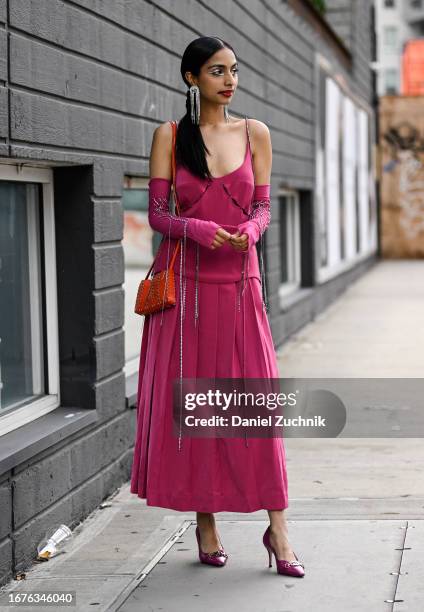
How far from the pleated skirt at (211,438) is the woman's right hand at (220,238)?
249mm

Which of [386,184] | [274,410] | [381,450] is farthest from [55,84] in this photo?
[386,184]

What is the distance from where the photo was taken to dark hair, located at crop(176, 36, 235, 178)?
4.38m

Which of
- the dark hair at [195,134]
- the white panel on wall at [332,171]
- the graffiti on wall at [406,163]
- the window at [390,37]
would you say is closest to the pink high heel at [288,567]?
the dark hair at [195,134]

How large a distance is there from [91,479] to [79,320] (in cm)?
73

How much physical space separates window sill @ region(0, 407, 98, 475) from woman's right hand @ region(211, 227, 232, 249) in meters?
1.11

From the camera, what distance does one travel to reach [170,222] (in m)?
4.36

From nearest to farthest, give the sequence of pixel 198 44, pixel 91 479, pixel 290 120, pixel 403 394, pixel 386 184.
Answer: pixel 198 44 → pixel 91 479 → pixel 403 394 → pixel 290 120 → pixel 386 184

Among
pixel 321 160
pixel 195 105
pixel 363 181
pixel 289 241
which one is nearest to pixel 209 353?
pixel 195 105

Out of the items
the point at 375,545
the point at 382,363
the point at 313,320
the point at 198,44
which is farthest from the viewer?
the point at 313,320

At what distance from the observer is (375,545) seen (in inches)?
191

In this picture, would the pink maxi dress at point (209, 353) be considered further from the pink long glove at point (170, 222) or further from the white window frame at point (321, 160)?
the white window frame at point (321, 160)

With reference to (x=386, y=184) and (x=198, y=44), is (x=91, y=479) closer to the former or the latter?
(x=198, y=44)

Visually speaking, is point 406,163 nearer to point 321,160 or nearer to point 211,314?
point 321,160

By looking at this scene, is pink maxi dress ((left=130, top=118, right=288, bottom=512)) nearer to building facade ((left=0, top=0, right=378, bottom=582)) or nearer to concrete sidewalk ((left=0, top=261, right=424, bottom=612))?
concrete sidewalk ((left=0, top=261, right=424, bottom=612))
